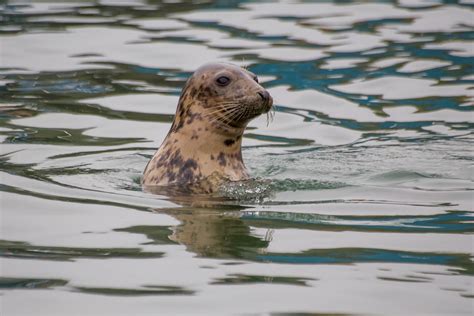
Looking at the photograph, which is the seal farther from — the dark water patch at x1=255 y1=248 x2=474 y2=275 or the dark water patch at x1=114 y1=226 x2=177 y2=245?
the dark water patch at x1=255 y1=248 x2=474 y2=275

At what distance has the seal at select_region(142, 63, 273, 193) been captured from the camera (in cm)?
859

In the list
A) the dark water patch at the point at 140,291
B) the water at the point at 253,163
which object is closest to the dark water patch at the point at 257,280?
the water at the point at 253,163

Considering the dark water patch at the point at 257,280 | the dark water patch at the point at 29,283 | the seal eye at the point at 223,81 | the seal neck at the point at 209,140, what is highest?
the seal eye at the point at 223,81

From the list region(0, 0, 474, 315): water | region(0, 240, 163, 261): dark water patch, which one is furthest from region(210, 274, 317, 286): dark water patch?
region(0, 240, 163, 261): dark water patch

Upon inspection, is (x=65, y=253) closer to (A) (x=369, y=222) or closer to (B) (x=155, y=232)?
(B) (x=155, y=232)

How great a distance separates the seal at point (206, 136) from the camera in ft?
28.2

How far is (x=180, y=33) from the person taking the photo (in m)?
15.6

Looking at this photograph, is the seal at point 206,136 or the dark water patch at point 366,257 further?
the seal at point 206,136

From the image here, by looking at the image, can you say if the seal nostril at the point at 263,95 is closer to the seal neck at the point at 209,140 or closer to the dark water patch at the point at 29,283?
the seal neck at the point at 209,140

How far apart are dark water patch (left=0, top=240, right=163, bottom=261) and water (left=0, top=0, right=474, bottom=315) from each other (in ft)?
0.06

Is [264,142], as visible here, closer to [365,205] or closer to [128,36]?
[365,205]

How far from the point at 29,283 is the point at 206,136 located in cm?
300

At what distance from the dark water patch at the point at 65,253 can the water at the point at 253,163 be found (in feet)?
0.06

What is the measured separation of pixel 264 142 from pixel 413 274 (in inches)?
197
